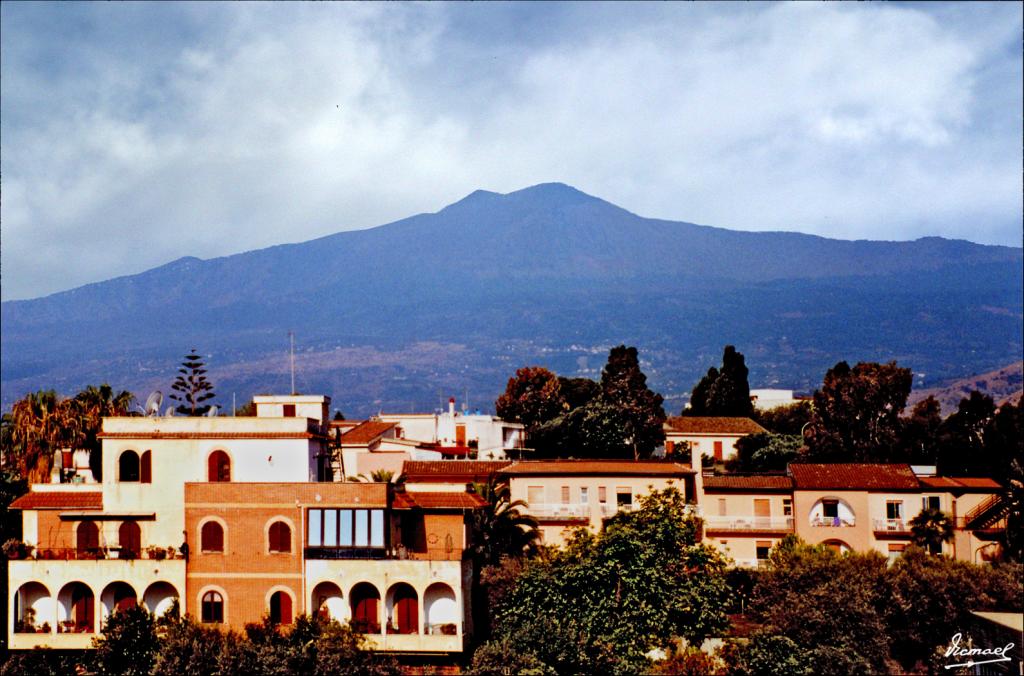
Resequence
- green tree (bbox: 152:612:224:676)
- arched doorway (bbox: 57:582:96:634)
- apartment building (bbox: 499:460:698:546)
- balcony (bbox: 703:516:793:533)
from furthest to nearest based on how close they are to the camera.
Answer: balcony (bbox: 703:516:793:533) < apartment building (bbox: 499:460:698:546) < arched doorway (bbox: 57:582:96:634) < green tree (bbox: 152:612:224:676)

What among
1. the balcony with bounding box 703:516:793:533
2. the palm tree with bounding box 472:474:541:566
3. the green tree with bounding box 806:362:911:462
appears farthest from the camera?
the green tree with bounding box 806:362:911:462

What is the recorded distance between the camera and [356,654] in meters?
52.1

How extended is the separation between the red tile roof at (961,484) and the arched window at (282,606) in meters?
32.5

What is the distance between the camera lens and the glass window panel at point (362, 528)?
54.1 meters

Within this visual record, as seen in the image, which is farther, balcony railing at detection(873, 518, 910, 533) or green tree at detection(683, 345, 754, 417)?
green tree at detection(683, 345, 754, 417)

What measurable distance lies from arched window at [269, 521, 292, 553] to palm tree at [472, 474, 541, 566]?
8.61 meters

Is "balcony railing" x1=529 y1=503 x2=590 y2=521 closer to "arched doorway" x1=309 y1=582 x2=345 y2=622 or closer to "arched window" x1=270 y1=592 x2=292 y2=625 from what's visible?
"arched doorway" x1=309 y1=582 x2=345 y2=622

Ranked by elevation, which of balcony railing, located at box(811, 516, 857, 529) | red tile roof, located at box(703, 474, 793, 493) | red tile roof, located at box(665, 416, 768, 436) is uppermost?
red tile roof, located at box(665, 416, 768, 436)

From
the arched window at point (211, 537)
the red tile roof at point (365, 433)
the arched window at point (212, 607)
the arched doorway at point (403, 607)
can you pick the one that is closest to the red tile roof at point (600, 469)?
the arched doorway at point (403, 607)

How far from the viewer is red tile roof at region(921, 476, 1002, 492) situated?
7125 cm

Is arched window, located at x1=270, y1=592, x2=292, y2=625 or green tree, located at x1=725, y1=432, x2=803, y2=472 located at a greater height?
green tree, located at x1=725, y1=432, x2=803, y2=472

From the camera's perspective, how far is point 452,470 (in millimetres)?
79938

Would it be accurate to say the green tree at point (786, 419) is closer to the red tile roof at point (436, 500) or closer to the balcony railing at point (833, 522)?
the balcony railing at point (833, 522)
